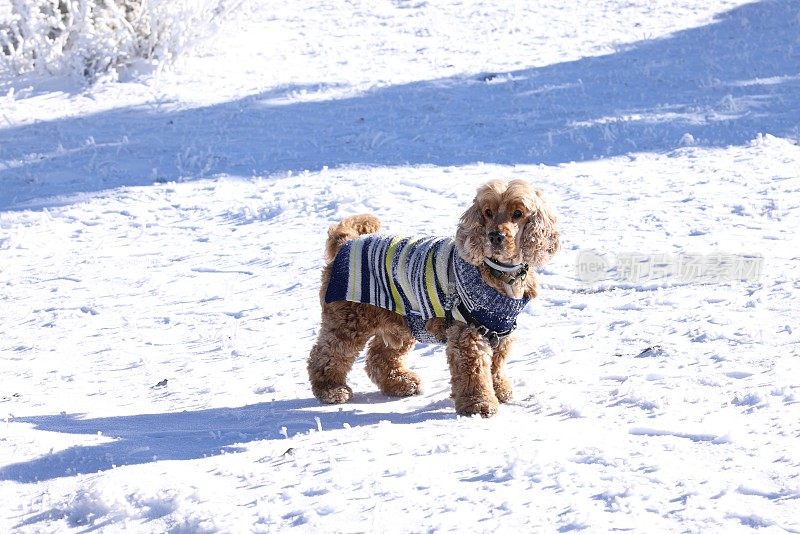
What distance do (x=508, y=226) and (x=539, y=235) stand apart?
0.19 meters

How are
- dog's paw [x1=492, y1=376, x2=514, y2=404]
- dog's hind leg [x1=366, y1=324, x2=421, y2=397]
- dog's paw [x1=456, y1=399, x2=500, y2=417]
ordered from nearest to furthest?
dog's paw [x1=456, y1=399, x2=500, y2=417] → dog's paw [x1=492, y1=376, x2=514, y2=404] → dog's hind leg [x1=366, y1=324, x2=421, y2=397]

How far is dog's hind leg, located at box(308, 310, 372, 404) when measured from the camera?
21.0ft

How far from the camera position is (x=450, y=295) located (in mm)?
5859

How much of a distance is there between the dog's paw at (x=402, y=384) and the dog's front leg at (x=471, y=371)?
2.36 ft

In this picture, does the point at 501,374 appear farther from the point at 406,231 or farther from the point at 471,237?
the point at 406,231

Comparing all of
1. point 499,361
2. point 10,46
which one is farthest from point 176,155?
point 499,361

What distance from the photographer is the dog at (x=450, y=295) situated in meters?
5.70

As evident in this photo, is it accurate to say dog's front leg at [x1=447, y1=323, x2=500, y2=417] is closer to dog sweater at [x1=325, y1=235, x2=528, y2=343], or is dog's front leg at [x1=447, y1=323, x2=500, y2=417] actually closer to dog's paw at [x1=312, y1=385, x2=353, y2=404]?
dog sweater at [x1=325, y1=235, x2=528, y2=343]

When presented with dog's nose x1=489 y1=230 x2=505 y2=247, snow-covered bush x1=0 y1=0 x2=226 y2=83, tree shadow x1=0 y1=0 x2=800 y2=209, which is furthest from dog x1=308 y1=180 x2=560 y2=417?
snow-covered bush x1=0 y1=0 x2=226 y2=83

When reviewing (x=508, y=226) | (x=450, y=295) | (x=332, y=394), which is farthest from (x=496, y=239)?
(x=332, y=394)

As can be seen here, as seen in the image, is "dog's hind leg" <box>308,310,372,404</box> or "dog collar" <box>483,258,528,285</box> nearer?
"dog collar" <box>483,258,528,285</box>

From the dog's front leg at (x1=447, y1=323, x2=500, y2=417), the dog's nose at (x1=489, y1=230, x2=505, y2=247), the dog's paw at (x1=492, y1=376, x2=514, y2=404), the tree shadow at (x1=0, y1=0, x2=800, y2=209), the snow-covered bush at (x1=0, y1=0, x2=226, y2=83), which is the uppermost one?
the snow-covered bush at (x1=0, y1=0, x2=226, y2=83)

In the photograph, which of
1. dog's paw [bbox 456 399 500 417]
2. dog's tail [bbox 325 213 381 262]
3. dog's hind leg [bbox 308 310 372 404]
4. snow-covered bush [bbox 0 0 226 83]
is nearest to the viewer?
dog's paw [bbox 456 399 500 417]

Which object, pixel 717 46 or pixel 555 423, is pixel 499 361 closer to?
pixel 555 423
